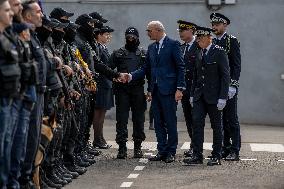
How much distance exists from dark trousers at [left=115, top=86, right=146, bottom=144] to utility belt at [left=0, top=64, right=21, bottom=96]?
6.07 meters

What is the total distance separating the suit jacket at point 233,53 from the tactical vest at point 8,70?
6191 mm

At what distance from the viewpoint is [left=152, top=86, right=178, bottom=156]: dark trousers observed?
45.5 feet

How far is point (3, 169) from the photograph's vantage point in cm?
842

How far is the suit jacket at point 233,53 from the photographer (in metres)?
13.9

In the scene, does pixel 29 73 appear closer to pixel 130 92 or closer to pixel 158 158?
pixel 158 158

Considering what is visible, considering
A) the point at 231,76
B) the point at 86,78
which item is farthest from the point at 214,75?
the point at 86,78

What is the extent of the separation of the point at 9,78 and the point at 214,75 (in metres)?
5.53

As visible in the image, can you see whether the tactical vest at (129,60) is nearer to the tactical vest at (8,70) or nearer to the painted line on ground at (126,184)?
the painted line on ground at (126,184)

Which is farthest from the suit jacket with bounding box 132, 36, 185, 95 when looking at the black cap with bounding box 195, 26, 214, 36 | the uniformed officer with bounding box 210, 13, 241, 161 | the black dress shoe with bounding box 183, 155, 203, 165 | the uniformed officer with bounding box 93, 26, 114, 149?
the uniformed officer with bounding box 93, 26, 114, 149

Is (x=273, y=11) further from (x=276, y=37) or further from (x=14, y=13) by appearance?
(x=14, y=13)

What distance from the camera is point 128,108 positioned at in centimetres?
1429

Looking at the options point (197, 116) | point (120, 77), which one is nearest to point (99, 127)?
point (120, 77)

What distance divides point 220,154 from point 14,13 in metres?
5.31

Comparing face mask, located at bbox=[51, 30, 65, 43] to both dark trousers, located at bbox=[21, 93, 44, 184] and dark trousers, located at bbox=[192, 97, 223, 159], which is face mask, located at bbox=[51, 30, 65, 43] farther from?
dark trousers, located at bbox=[192, 97, 223, 159]
